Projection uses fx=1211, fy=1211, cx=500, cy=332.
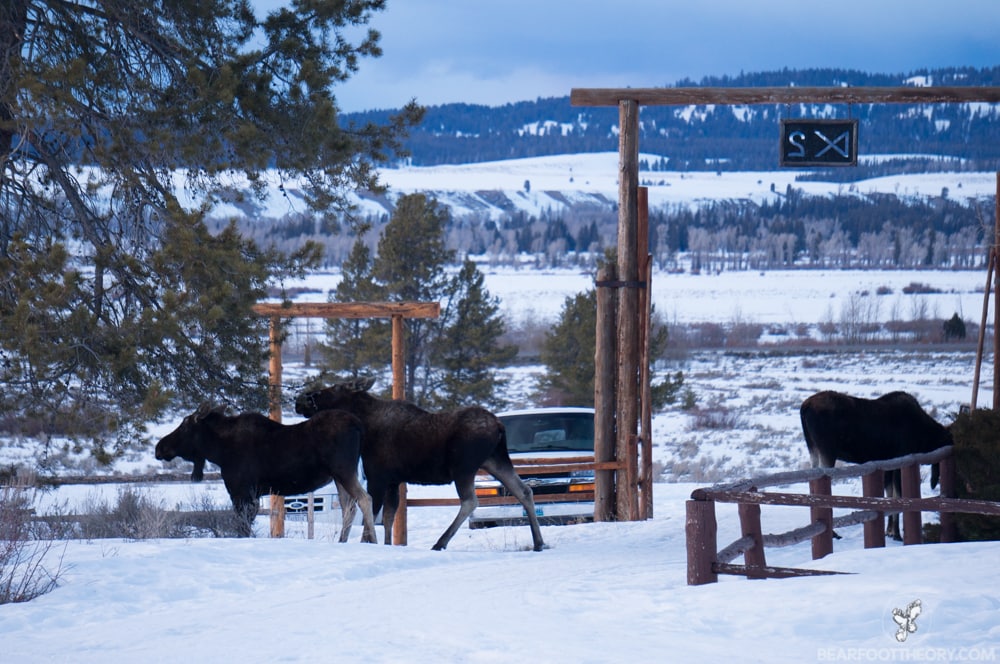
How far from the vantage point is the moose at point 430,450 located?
40.5 ft

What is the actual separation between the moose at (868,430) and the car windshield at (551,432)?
4.49 m

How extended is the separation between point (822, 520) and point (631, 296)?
5.23 meters

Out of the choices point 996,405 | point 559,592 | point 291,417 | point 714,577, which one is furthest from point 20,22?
point 291,417

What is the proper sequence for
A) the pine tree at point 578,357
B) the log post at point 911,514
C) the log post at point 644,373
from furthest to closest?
the pine tree at point 578,357 < the log post at point 644,373 < the log post at point 911,514

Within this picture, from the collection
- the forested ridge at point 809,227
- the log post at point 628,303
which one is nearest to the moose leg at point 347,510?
Result: the log post at point 628,303

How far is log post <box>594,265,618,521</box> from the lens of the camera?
14870mm

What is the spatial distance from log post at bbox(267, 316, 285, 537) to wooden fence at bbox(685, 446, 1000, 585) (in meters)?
6.12

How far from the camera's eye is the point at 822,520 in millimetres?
10008

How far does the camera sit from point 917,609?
22.8 feet

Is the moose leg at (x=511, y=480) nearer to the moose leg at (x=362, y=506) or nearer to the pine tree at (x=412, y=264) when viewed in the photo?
the moose leg at (x=362, y=506)

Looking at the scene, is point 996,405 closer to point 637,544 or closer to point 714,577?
point 637,544

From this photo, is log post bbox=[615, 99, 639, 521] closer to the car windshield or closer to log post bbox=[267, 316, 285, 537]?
the car windshield

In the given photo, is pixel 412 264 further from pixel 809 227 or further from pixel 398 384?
pixel 809 227

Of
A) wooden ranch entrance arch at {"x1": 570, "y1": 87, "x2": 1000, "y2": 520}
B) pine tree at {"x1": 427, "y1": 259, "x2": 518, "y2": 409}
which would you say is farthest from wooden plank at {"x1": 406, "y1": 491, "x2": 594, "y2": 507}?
pine tree at {"x1": 427, "y1": 259, "x2": 518, "y2": 409}
